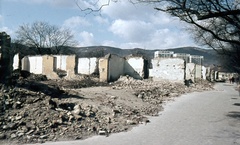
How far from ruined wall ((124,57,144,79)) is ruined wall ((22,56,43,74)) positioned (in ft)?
27.1

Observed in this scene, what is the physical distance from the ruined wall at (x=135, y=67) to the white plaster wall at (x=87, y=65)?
3092 mm

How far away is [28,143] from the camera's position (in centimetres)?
732

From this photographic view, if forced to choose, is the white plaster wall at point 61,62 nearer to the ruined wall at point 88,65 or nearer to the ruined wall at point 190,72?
the ruined wall at point 88,65

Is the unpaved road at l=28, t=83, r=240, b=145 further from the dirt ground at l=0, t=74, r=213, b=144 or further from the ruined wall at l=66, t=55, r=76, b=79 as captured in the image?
the ruined wall at l=66, t=55, r=76, b=79

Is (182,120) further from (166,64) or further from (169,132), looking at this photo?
(166,64)

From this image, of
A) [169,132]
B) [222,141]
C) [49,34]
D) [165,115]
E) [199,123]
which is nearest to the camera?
[222,141]

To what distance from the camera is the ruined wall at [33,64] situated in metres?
29.7

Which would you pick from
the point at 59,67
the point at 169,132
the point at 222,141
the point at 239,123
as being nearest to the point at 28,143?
the point at 169,132

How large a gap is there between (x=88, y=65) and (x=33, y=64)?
6081 mm

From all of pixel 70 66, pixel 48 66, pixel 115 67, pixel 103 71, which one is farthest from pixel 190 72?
pixel 48 66

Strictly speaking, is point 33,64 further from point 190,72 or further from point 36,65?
point 190,72

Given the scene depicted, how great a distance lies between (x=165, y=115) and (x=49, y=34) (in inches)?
1847

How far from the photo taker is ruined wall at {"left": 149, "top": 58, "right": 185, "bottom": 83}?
29.2 meters

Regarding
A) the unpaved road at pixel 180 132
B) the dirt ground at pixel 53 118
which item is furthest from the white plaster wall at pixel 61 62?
the unpaved road at pixel 180 132
